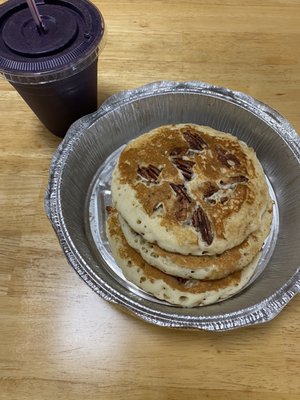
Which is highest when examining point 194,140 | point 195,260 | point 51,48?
point 51,48

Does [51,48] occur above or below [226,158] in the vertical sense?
above

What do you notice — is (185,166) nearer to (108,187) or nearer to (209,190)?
(209,190)

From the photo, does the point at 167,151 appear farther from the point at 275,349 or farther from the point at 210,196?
the point at 275,349

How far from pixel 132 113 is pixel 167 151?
0.68ft

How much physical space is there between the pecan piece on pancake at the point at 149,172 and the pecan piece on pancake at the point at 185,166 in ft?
0.13

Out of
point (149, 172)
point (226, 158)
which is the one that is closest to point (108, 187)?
point (149, 172)

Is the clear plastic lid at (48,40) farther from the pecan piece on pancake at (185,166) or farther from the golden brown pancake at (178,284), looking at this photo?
the golden brown pancake at (178,284)

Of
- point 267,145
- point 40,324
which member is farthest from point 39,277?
point 267,145

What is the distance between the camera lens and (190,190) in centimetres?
73

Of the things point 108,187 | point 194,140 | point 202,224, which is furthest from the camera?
point 108,187

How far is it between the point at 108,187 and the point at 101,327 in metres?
0.33

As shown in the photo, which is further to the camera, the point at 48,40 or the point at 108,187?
the point at 108,187

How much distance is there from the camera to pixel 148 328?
73 cm

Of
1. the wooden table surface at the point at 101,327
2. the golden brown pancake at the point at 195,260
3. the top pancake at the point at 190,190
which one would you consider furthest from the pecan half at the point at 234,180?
the wooden table surface at the point at 101,327
